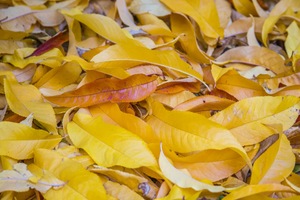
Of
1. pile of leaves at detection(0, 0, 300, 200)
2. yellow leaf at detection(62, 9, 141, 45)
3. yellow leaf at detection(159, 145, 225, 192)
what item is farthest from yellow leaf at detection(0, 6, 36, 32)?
yellow leaf at detection(159, 145, 225, 192)

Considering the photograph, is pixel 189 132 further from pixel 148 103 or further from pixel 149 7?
pixel 149 7

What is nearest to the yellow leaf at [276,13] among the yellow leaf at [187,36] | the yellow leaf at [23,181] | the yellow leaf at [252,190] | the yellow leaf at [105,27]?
the yellow leaf at [187,36]

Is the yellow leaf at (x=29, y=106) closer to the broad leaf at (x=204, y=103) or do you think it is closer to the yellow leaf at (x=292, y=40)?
the broad leaf at (x=204, y=103)

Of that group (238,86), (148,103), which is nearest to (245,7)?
(238,86)

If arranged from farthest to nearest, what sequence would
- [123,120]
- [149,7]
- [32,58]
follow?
1. [149,7]
2. [32,58]
3. [123,120]

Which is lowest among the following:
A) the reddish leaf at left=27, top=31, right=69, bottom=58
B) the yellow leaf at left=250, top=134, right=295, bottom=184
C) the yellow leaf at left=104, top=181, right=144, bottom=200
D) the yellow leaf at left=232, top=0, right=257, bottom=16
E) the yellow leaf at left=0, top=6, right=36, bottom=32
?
the yellow leaf at left=104, top=181, right=144, bottom=200

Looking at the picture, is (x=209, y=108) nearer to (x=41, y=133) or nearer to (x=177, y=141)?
(x=177, y=141)

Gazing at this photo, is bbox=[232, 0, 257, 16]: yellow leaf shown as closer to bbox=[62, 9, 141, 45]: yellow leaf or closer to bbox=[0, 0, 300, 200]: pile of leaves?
bbox=[0, 0, 300, 200]: pile of leaves
